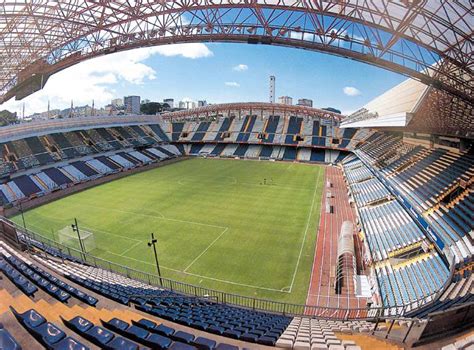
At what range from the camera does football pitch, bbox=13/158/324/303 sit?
16484 mm

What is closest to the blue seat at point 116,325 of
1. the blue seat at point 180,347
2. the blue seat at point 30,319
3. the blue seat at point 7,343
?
the blue seat at point 30,319

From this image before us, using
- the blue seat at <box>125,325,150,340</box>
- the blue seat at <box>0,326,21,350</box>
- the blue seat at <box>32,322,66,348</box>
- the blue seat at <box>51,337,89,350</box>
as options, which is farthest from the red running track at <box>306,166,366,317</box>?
the blue seat at <box>0,326,21,350</box>

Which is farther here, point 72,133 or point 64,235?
point 72,133

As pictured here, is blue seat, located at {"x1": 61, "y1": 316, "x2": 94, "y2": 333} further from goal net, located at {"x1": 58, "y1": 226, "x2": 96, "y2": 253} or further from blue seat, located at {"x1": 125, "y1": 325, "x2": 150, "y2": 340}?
goal net, located at {"x1": 58, "y1": 226, "x2": 96, "y2": 253}

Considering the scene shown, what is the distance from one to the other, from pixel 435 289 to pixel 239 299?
29.7 feet

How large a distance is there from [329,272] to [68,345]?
15465 mm

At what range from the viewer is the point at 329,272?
54.5ft

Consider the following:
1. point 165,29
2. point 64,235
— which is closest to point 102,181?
point 64,235

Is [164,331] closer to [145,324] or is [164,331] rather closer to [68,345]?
[145,324]

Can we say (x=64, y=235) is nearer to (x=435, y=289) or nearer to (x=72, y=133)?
(x=435, y=289)

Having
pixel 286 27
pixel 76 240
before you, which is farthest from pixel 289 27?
pixel 76 240

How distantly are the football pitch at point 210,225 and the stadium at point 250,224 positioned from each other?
0.16m

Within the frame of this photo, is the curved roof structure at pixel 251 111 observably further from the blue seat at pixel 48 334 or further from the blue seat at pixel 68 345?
the blue seat at pixel 68 345

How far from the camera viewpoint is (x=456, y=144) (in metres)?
22.1
